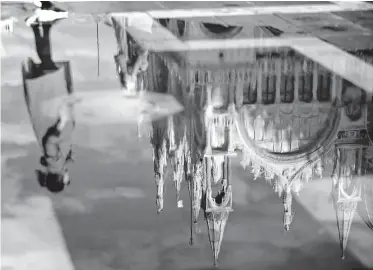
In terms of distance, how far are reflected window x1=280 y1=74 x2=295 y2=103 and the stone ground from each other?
3701 mm

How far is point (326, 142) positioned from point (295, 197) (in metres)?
3.59

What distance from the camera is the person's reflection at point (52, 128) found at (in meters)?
14.0

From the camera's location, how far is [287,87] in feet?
64.5

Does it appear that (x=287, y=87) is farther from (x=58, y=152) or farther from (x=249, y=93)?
(x=58, y=152)

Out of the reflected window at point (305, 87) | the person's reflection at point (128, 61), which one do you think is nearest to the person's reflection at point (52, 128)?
the person's reflection at point (128, 61)

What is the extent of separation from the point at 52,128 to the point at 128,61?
16.9ft

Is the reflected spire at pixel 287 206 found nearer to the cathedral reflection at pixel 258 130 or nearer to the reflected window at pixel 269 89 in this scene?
the cathedral reflection at pixel 258 130

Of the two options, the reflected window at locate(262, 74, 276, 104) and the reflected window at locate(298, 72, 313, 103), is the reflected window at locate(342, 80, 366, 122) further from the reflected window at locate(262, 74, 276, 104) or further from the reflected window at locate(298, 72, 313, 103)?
the reflected window at locate(262, 74, 276, 104)

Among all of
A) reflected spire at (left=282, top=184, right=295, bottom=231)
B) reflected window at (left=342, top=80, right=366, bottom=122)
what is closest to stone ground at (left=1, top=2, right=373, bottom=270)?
reflected spire at (left=282, top=184, right=295, bottom=231)

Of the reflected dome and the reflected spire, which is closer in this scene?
the reflected spire

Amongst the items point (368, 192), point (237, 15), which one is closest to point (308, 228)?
point (368, 192)

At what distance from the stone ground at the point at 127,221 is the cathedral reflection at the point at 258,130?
7.3 inches

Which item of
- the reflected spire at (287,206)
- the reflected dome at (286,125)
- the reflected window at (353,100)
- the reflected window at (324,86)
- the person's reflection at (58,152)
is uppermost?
the person's reflection at (58,152)

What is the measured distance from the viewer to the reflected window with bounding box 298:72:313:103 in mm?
18516
